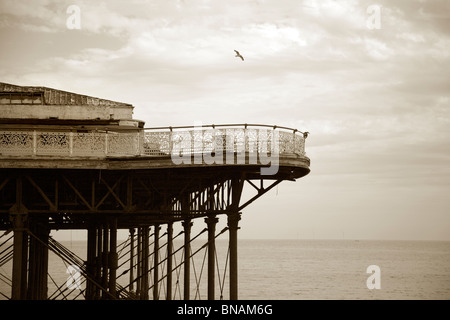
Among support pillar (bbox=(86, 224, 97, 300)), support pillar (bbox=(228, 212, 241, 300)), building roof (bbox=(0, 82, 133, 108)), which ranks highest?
building roof (bbox=(0, 82, 133, 108))

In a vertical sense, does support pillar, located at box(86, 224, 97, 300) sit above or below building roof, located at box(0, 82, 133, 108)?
below

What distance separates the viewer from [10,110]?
29391 mm

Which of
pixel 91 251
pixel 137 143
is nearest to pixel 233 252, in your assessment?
pixel 137 143

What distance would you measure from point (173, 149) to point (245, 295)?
3156 inches

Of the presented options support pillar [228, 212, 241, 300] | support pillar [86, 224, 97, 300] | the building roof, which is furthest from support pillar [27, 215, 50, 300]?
support pillar [228, 212, 241, 300]

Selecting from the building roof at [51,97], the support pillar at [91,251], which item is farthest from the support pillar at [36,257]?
the building roof at [51,97]

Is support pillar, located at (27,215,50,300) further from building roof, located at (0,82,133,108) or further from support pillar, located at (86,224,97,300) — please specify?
building roof, located at (0,82,133,108)

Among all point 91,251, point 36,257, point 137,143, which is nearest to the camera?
point 137,143

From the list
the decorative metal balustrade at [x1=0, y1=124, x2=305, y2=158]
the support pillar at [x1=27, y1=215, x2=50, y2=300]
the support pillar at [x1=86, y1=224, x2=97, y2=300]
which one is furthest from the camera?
the support pillar at [x1=86, y1=224, x2=97, y2=300]

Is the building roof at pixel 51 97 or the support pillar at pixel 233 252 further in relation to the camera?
the building roof at pixel 51 97

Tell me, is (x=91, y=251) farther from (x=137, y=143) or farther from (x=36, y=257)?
(x=137, y=143)

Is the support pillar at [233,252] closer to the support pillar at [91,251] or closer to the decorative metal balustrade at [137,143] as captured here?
the decorative metal balustrade at [137,143]
